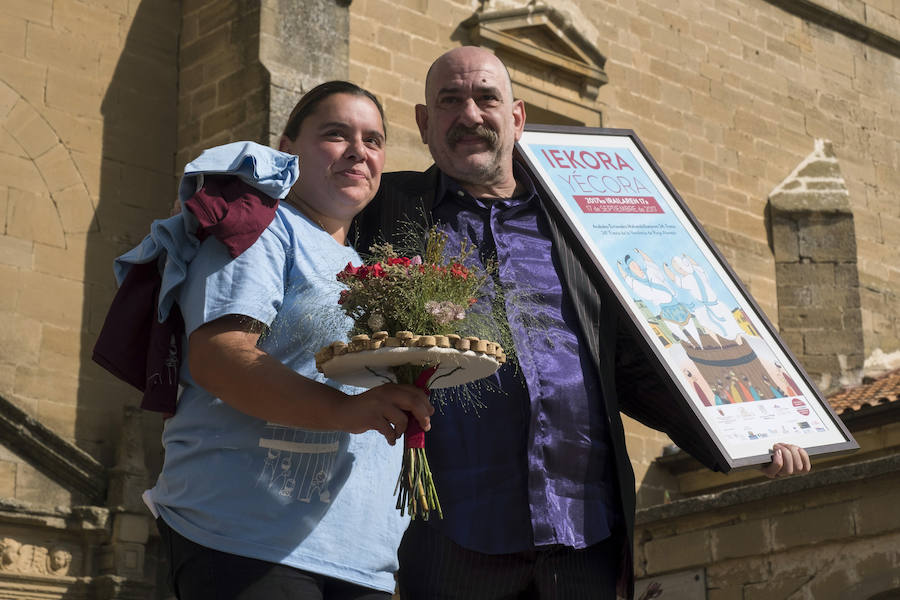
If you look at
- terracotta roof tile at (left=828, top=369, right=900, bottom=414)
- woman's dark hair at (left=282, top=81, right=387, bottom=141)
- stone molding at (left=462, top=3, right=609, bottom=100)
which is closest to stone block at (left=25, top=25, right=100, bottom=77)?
stone molding at (left=462, top=3, right=609, bottom=100)

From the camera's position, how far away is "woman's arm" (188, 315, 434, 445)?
266 cm

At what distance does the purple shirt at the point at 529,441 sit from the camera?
3.45 meters

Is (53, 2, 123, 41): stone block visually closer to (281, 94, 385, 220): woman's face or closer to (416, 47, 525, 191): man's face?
(416, 47, 525, 191): man's face

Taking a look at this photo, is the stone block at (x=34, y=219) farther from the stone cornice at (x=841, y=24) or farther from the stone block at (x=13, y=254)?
the stone cornice at (x=841, y=24)

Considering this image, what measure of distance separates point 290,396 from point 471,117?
1.40 meters

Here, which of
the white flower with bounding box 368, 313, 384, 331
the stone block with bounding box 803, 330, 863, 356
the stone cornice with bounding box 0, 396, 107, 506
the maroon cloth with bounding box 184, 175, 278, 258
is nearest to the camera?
the white flower with bounding box 368, 313, 384, 331

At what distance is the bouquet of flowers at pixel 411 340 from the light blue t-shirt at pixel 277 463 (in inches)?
5.0

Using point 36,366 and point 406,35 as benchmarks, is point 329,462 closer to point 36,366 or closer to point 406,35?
point 36,366

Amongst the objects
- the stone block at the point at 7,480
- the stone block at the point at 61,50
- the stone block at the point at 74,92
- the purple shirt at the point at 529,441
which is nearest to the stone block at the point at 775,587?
the purple shirt at the point at 529,441

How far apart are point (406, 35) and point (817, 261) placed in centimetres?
601

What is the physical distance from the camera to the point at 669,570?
843 cm

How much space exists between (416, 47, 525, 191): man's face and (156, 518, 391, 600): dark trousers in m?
1.46

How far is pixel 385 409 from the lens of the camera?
2645 mm

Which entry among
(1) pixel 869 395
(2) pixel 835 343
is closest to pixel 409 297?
(1) pixel 869 395
